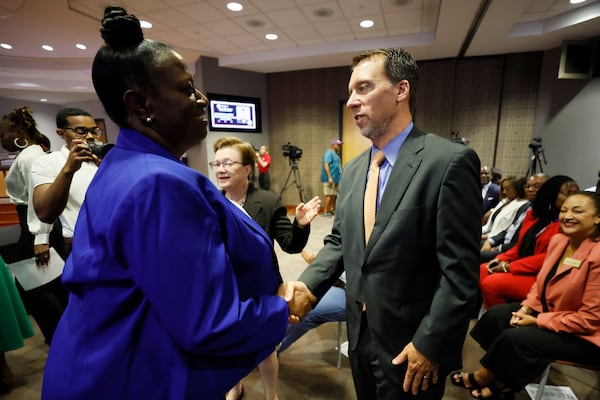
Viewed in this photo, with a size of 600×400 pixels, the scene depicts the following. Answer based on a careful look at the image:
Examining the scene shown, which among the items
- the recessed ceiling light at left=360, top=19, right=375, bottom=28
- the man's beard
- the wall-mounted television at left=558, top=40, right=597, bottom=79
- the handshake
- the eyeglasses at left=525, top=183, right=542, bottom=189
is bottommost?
the handshake

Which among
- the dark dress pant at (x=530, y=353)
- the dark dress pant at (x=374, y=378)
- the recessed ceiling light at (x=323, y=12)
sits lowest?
the dark dress pant at (x=530, y=353)

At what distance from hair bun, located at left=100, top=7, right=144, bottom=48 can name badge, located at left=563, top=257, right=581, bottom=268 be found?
224 centimetres

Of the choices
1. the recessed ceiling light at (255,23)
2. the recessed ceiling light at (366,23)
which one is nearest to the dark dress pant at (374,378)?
the recessed ceiling light at (255,23)

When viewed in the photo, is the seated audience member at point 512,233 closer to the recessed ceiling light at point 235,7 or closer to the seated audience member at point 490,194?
the seated audience member at point 490,194

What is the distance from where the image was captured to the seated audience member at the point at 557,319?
1.55 meters

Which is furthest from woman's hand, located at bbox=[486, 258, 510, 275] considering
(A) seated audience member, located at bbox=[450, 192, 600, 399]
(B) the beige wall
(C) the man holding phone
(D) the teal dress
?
(B) the beige wall

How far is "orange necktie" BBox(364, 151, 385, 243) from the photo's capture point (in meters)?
1.07

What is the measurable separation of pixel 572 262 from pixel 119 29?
90.1 inches

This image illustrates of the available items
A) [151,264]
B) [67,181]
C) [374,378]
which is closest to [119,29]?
[151,264]

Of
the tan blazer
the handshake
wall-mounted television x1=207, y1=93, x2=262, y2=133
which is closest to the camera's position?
the handshake

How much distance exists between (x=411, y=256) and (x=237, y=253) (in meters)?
0.59

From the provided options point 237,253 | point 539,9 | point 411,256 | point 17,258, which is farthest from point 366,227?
point 539,9

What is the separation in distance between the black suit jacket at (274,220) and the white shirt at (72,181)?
1.06 metres

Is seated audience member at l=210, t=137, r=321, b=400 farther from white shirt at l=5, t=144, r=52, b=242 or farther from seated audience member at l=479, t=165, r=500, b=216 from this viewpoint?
seated audience member at l=479, t=165, r=500, b=216
